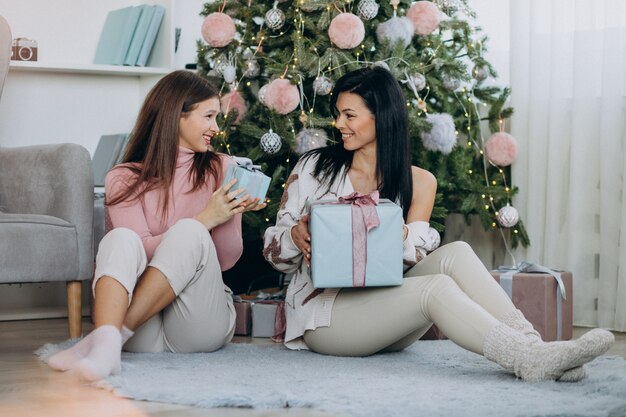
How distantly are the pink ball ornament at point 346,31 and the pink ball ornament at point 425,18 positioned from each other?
24 centimetres

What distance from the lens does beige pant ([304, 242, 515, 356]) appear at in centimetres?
201

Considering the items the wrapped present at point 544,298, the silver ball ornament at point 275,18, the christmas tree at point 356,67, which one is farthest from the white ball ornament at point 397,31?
the wrapped present at point 544,298

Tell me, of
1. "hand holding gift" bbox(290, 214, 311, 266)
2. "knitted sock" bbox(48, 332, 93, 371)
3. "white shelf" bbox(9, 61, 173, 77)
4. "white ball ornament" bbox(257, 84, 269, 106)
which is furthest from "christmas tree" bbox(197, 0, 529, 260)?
"knitted sock" bbox(48, 332, 93, 371)

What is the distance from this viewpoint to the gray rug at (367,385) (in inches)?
67.1

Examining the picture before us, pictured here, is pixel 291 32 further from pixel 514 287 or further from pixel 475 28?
pixel 514 287

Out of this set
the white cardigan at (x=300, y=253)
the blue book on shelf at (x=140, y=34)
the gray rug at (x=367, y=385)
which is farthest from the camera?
the blue book on shelf at (x=140, y=34)

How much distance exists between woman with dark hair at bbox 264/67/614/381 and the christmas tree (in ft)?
2.14

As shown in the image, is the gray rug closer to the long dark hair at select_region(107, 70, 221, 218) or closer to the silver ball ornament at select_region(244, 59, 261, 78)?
the long dark hair at select_region(107, 70, 221, 218)

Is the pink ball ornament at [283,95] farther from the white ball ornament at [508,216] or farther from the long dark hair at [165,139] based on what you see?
the white ball ornament at [508,216]

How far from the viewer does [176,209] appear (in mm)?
2453

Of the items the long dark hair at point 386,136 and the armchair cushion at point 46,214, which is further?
the armchair cushion at point 46,214

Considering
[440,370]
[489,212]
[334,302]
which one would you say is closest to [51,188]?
[334,302]

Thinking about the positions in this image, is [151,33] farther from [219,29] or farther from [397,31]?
[397,31]

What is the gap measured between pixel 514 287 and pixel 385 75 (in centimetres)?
77
